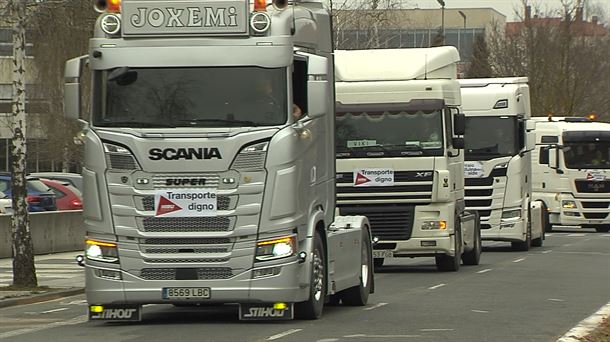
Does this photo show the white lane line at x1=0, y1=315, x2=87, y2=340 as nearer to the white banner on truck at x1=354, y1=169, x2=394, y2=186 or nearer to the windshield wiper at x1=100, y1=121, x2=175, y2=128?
the windshield wiper at x1=100, y1=121, x2=175, y2=128

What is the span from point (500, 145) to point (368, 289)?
14.2 metres

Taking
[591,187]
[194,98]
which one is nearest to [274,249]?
[194,98]

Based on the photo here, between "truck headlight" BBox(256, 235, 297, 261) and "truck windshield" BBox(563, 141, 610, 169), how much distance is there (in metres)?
32.6

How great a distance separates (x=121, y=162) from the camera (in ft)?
53.6

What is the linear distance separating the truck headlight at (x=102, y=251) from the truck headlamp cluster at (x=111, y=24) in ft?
7.30

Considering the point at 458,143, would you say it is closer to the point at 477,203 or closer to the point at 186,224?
the point at 477,203

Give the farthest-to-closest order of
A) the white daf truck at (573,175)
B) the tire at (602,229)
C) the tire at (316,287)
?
1. the tire at (602,229)
2. the white daf truck at (573,175)
3. the tire at (316,287)

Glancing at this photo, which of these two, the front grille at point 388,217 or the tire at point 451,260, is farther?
the tire at point 451,260

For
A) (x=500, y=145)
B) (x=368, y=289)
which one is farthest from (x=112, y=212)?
(x=500, y=145)

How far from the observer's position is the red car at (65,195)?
39.3m

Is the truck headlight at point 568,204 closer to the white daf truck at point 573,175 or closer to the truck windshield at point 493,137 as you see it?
the white daf truck at point 573,175

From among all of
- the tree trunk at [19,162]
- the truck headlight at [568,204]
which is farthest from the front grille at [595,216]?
the tree trunk at [19,162]

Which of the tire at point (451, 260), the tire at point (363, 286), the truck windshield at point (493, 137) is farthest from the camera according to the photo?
the truck windshield at point (493, 137)

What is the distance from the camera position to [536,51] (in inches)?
2970
